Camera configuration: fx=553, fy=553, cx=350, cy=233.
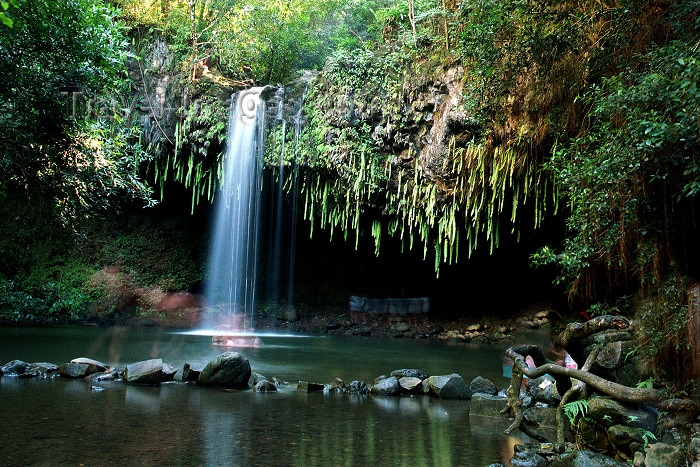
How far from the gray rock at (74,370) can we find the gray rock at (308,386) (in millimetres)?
3145

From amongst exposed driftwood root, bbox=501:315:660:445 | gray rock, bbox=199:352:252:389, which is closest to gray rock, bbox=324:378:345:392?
gray rock, bbox=199:352:252:389

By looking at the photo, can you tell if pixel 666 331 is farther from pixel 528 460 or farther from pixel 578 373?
pixel 528 460

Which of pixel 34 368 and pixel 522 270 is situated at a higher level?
pixel 522 270

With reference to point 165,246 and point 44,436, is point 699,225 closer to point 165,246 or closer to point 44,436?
point 44,436

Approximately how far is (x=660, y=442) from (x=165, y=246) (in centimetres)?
1843

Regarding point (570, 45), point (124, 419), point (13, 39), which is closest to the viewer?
point (124, 419)

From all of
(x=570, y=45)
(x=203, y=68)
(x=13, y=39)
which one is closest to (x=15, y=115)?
(x=13, y=39)

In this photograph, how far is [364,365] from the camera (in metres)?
10.7

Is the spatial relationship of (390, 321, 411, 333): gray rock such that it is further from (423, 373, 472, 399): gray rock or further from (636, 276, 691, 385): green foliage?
(636, 276, 691, 385): green foliage

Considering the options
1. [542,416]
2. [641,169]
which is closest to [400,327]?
[542,416]

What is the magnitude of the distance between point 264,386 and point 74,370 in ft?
9.30

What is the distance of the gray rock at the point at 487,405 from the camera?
672cm

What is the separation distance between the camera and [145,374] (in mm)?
7762

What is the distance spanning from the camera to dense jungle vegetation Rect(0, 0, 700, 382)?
5066 millimetres
